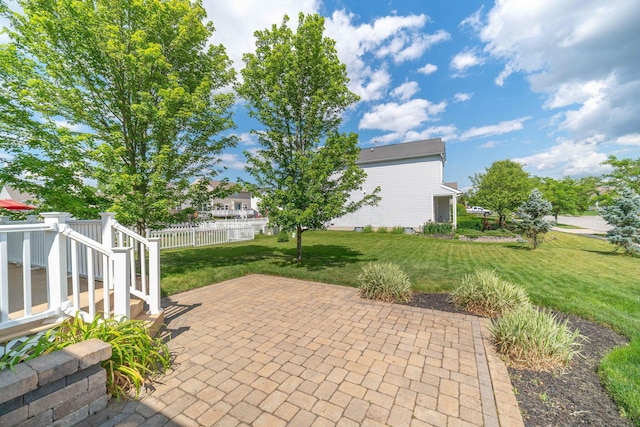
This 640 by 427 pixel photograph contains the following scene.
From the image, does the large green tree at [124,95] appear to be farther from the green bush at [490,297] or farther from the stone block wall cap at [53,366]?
the green bush at [490,297]

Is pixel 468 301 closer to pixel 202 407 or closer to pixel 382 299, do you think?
pixel 382 299

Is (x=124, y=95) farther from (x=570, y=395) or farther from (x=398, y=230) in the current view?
(x=398, y=230)

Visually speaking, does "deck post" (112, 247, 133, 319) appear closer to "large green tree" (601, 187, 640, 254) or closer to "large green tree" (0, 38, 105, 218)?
"large green tree" (0, 38, 105, 218)

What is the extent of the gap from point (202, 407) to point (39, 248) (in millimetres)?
5545

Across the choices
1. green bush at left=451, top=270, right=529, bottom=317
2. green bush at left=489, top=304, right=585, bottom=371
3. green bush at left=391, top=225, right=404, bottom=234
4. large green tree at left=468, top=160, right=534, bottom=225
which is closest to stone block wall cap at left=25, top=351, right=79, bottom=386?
green bush at left=489, top=304, right=585, bottom=371

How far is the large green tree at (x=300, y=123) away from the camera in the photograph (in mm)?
8211

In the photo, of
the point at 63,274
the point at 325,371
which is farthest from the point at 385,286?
the point at 63,274

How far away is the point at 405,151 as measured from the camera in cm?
2234

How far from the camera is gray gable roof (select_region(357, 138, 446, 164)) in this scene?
822 inches

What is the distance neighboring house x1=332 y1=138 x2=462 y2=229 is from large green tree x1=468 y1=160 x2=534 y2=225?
337cm

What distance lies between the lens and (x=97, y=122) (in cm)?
683

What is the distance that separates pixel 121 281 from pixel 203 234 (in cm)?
1293

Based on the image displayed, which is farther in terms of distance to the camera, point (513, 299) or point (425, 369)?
point (513, 299)

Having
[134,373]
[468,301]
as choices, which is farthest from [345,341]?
[468,301]
